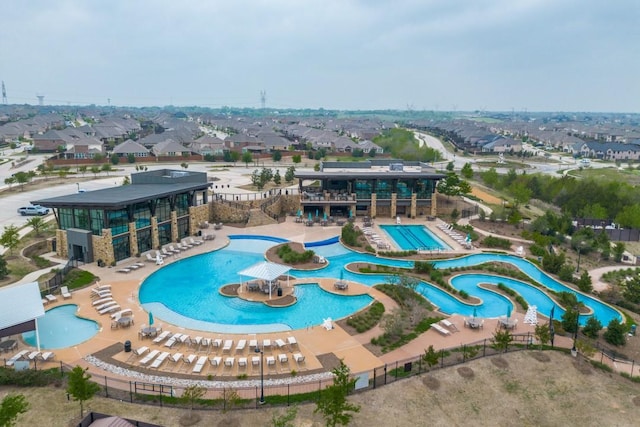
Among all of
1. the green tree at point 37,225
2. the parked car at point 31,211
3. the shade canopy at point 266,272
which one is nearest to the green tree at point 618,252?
the shade canopy at point 266,272

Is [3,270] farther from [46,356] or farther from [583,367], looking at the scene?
[583,367]

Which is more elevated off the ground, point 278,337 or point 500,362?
point 278,337

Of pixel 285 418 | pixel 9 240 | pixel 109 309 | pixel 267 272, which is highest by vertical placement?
pixel 9 240

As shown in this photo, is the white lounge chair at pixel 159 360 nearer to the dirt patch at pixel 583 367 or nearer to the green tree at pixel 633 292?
the dirt patch at pixel 583 367

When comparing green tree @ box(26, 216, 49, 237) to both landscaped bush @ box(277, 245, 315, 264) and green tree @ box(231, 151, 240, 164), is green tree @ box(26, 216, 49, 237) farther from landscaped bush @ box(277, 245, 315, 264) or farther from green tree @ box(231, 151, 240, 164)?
green tree @ box(231, 151, 240, 164)

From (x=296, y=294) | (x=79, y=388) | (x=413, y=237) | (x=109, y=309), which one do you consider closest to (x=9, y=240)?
(x=109, y=309)
